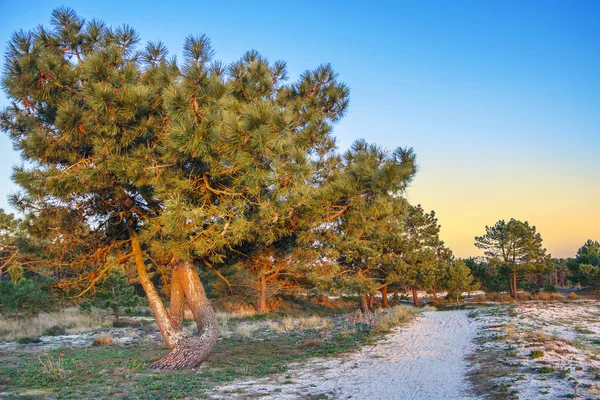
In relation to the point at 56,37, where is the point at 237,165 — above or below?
below

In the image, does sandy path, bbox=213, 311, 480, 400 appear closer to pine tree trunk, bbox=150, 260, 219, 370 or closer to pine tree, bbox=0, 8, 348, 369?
pine tree trunk, bbox=150, 260, 219, 370

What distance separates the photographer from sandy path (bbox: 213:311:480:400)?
6.82m

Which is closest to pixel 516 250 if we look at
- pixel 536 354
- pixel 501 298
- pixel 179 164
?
pixel 501 298

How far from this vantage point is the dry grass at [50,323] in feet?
54.3

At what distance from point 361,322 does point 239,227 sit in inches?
561

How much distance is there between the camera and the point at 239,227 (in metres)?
7.23

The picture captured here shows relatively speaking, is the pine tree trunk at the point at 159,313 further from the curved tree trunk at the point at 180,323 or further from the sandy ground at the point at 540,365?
the sandy ground at the point at 540,365

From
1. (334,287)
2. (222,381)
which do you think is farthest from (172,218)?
(334,287)

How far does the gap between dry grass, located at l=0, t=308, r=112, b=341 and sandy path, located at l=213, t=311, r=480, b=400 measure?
1301 cm

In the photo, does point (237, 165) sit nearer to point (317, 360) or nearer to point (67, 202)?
point (67, 202)

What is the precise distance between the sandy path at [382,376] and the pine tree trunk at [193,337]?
81.8 inches

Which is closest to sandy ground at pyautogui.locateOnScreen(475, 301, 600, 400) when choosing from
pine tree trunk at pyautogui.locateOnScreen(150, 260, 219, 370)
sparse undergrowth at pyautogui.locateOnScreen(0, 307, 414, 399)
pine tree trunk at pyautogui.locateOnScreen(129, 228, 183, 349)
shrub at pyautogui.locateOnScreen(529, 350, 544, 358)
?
shrub at pyautogui.locateOnScreen(529, 350, 544, 358)

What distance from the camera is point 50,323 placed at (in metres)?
18.7

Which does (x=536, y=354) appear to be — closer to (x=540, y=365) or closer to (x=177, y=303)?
(x=540, y=365)
